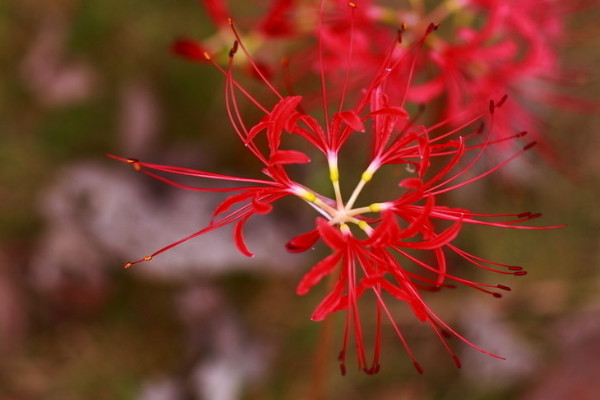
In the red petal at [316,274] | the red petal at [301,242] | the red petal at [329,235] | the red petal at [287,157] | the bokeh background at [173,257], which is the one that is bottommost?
the bokeh background at [173,257]

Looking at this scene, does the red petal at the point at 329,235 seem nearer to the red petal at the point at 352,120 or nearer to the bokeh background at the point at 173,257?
the red petal at the point at 352,120

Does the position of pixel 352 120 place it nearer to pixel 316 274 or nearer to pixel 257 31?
pixel 316 274

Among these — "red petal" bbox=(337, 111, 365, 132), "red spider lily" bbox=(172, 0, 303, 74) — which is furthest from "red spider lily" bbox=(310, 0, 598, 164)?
"red petal" bbox=(337, 111, 365, 132)

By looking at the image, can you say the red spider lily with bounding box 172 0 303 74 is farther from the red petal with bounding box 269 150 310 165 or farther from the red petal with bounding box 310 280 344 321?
the red petal with bounding box 310 280 344 321

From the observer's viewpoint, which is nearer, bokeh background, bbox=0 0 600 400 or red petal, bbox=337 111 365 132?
red petal, bbox=337 111 365 132

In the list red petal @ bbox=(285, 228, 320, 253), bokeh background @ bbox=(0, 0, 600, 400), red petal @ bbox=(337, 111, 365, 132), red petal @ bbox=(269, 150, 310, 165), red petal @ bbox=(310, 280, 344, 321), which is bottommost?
bokeh background @ bbox=(0, 0, 600, 400)

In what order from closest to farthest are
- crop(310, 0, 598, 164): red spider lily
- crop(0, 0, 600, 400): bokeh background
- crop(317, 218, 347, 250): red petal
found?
crop(317, 218, 347, 250): red petal
crop(310, 0, 598, 164): red spider lily
crop(0, 0, 600, 400): bokeh background

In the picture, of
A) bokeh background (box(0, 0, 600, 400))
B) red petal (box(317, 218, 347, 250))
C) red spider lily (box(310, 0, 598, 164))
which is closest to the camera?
red petal (box(317, 218, 347, 250))

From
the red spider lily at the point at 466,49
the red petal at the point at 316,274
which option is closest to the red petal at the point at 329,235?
the red petal at the point at 316,274

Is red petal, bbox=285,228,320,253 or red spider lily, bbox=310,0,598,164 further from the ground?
red spider lily, bbox=310,0,598,164
